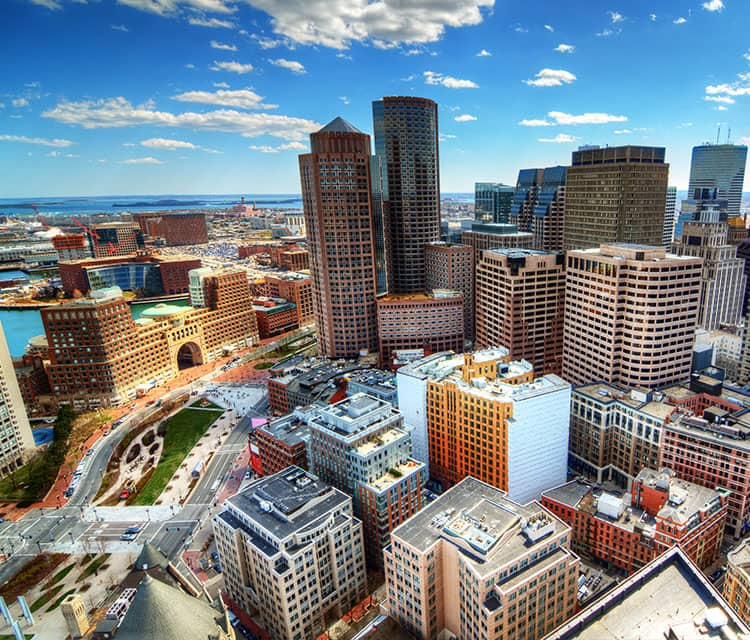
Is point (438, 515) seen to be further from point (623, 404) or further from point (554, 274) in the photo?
point (554, 274)

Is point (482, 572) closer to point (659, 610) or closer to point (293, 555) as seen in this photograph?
point (659, 610)

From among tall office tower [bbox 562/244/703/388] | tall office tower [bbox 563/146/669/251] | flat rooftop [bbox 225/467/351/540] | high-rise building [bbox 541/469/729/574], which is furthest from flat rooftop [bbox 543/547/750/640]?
tall office tower [bbox 563/146/669/251]

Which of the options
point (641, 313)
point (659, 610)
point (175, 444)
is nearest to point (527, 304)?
point (641, 313)

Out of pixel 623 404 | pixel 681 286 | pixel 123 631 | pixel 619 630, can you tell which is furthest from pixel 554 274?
pixel 123 631

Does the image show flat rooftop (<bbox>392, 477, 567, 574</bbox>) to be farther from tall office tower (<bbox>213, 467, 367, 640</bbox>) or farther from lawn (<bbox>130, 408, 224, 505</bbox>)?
lawn (<bbox>130, 408, 224, 505</bbox>)

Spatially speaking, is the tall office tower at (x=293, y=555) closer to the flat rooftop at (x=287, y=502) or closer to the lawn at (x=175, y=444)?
the flat rooftop at (x=287, y=502)

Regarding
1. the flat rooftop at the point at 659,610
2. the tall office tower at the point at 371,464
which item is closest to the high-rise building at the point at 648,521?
the flat rooftop at the point at 659,610
